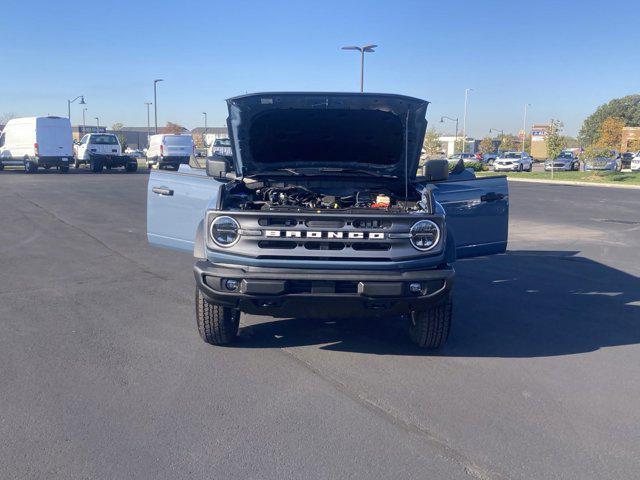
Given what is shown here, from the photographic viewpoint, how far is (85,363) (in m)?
5.04

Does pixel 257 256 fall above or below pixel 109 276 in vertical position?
above

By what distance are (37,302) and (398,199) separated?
4000mm

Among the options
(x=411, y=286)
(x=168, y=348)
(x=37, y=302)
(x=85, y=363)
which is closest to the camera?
(x=411, y=286)

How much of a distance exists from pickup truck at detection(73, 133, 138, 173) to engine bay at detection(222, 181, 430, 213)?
3017 centimetres

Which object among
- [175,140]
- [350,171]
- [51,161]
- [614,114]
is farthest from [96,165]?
[614,114]

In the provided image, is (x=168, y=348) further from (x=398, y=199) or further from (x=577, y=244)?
(x=577, y=244)

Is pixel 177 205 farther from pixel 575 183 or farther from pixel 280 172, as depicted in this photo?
pixel 575 183

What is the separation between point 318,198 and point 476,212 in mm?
1684

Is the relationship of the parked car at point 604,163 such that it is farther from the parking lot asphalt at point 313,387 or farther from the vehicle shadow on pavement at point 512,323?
the parking lot asphalt at point 313,387

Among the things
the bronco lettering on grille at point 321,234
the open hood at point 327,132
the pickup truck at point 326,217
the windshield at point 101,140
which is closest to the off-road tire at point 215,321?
the pickup truck at point 326,217

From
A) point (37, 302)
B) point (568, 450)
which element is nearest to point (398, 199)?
point (568, 450)

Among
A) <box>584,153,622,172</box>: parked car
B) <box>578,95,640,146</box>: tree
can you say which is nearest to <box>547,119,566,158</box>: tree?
<box>584,153,622,172</box>: parked car

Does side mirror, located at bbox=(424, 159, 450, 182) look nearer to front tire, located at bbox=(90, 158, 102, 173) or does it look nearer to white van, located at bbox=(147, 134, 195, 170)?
white van, located at bbox=(147, 134, 195, 170)

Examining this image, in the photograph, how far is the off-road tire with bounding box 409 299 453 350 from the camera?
16.8 feet
